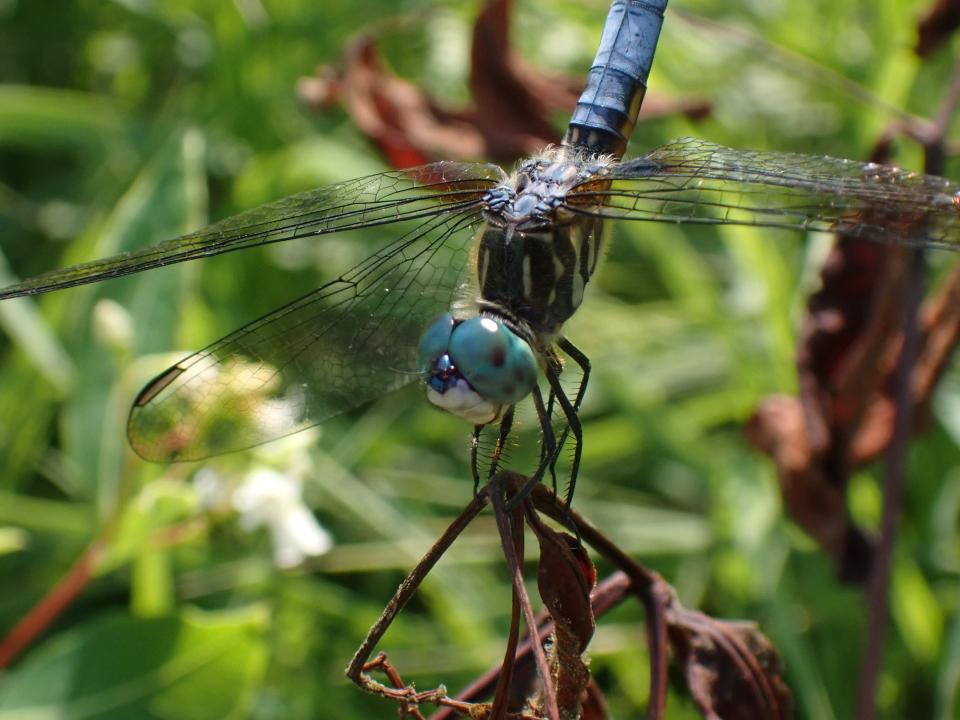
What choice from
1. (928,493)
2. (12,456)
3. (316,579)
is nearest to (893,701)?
(928,493)

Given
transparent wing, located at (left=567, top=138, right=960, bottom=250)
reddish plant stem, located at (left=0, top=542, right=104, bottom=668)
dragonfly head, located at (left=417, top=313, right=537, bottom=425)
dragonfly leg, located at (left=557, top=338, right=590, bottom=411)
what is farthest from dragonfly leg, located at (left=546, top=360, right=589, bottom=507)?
reddish plant stem, located at (left=0, top=542, right=104, bottom=668)

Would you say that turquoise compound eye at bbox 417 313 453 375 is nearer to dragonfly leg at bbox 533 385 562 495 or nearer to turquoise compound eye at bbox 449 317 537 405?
turquoise compound eye at bbox 449 317 537 405

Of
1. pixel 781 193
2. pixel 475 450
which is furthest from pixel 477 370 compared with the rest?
pixel 781 193

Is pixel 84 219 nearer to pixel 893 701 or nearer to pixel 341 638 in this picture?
pixel 341 638

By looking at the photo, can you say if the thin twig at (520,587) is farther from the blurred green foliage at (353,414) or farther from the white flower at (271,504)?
the white flower at (271,504)

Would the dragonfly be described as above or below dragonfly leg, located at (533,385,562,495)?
above

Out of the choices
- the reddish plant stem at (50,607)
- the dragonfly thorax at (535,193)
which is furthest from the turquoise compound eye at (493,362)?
the reddish plant stem at (50,607)
